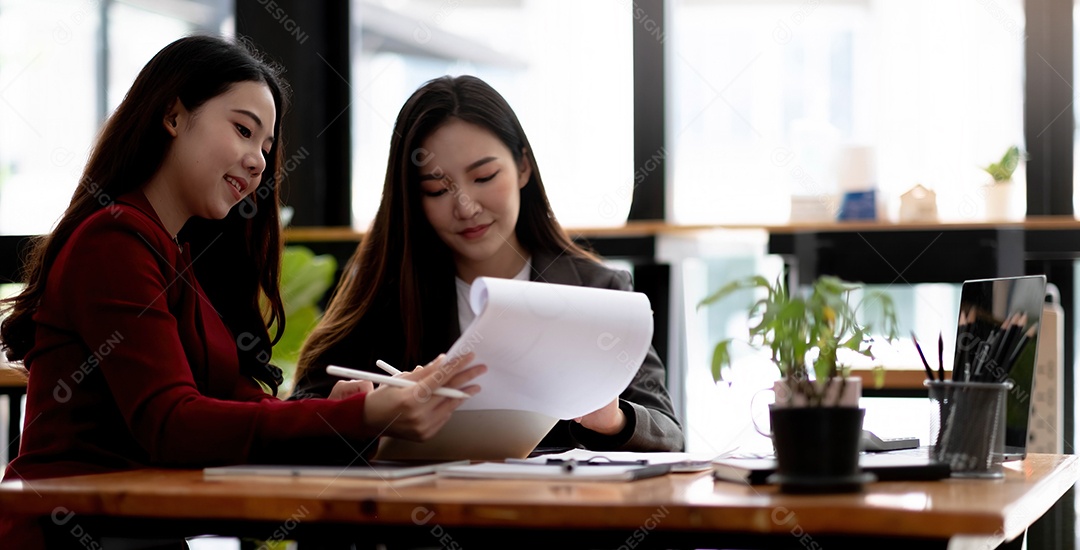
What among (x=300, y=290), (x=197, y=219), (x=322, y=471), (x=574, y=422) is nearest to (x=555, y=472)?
(x=322, y=471)

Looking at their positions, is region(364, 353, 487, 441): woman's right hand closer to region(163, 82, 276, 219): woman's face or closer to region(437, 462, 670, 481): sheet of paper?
region(437, 462, 670, 481): sheet of paper

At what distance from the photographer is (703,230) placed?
3.89m

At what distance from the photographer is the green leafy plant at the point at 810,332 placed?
1.19m

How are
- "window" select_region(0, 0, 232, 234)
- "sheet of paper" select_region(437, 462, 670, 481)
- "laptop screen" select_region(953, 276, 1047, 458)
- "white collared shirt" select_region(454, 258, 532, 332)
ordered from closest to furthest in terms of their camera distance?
"sheet of paper" select_region(437, 462, 670, 481)
"laptop screen" select_region(953, 276, 1047, 458)
"white collared shirt" select_region(454, 258, 532, 332)
"window" select_region(0, 0, 232, 234)

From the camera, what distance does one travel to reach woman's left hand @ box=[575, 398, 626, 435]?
1.72 meters

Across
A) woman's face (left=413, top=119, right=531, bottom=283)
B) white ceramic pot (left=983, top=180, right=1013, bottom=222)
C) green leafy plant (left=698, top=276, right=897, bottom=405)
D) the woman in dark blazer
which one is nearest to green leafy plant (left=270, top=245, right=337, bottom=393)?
the woman in dark blazer

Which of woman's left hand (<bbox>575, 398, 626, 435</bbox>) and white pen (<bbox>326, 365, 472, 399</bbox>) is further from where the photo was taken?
woman's left hand (<bbox>575, 398, 626, 435</bbox>)

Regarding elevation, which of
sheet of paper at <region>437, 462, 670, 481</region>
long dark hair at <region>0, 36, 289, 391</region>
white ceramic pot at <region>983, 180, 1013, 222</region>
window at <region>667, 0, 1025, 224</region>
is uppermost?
window at <region>667, 0, 1025, 224</region>

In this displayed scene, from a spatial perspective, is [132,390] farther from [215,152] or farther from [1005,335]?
[1005,335]

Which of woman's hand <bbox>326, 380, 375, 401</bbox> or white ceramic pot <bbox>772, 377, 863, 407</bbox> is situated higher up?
white ceramic pot <bbox>772, 377, 863, 407</bbox>

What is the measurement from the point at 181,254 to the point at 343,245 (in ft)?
8.63

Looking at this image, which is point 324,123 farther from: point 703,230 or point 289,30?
point 703,230

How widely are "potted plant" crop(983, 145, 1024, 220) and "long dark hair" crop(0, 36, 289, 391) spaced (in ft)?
8.61

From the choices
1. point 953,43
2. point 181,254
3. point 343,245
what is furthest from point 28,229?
point 953,43
